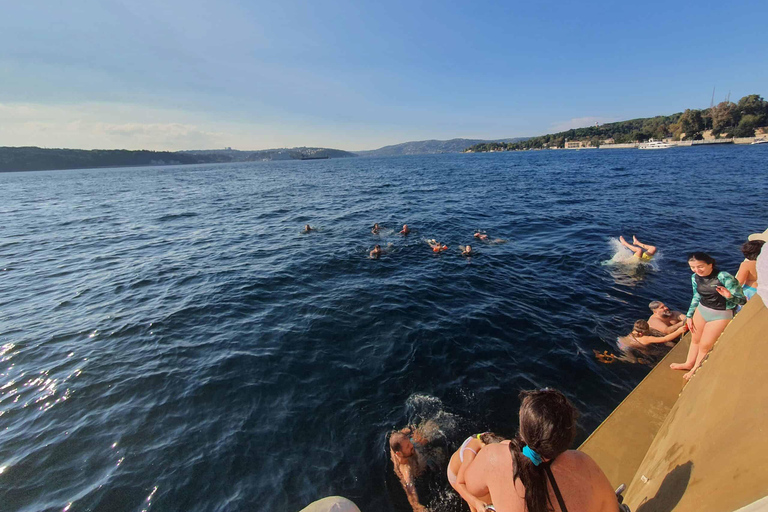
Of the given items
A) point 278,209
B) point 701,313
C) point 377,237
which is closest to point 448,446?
point 701,313

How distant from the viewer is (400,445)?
5.11 meters

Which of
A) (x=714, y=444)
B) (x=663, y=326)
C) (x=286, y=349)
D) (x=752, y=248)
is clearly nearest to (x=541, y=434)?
(x=714, y=444)

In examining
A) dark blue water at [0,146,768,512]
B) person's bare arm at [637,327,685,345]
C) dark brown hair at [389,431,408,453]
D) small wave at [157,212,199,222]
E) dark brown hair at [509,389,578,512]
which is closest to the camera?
dark brown hair at [509,389,578,512]

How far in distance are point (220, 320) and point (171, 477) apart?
507cm

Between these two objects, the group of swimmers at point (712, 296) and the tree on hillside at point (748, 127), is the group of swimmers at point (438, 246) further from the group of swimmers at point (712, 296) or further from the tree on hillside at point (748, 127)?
the tree on hillside at point (748, 127)

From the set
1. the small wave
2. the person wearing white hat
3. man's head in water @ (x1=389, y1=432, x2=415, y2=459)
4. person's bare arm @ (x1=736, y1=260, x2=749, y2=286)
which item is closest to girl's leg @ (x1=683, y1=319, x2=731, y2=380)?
person's bare arm @ (x1=736, y1=260, x2=749, y2=286)

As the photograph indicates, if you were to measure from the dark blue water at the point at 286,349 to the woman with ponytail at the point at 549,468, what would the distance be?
3.28m

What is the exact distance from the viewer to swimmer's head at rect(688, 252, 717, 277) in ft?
17.4

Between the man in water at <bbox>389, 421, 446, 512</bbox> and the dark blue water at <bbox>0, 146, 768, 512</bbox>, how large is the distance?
1.00ft

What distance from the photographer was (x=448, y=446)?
561cm

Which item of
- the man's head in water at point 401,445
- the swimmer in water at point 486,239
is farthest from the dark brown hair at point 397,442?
the swimmer in water at point 486,239

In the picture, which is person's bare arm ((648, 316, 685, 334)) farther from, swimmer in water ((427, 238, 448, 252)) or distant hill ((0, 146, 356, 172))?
distant hill ((0, 146, 356, 172))

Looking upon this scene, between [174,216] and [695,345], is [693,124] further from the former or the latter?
[174,216]

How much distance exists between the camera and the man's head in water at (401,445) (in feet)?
16.6
